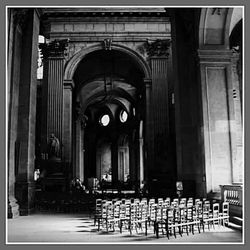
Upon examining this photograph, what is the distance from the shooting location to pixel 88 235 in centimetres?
959

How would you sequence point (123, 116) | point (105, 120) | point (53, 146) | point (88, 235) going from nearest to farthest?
1. point (88, 235)
2. point (53, 146)
3. point (123, 116)
4. point (105, 120)

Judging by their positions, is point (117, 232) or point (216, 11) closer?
point (117, 232)

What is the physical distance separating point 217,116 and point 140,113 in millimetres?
21201

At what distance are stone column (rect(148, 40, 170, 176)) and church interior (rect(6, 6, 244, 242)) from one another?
0.23ft

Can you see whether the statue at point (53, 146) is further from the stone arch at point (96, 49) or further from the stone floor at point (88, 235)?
the stone floor at point (88, 235)

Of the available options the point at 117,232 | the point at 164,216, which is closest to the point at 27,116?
the point at 117,232

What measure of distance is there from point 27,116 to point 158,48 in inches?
516

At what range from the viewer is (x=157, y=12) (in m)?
25.3

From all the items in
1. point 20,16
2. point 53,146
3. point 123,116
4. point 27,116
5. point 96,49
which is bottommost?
point 53,146

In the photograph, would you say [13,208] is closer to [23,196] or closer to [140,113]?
[23,196]

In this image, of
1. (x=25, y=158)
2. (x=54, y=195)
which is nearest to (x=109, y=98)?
(x=54, y=195)

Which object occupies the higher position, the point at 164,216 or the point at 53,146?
the point at 53,146

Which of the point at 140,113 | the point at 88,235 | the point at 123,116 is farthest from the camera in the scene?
the point at 123,116

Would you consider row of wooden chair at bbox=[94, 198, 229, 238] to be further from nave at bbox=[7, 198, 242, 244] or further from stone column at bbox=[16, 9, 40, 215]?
stone column at bbox=[16, 9, 40, 215]
